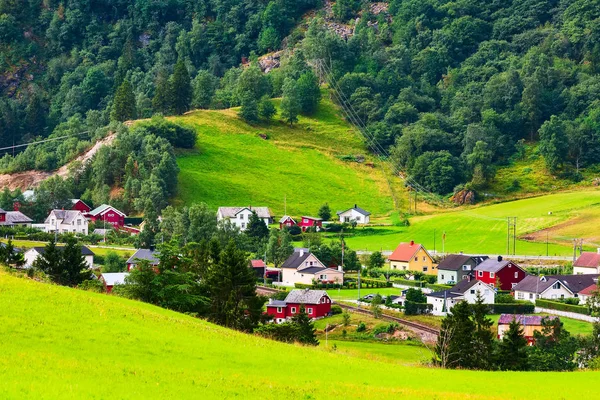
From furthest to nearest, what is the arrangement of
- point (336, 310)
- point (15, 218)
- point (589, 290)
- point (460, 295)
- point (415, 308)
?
point (15, 218) < point (460, 295) < point (589, 290) < point (336, 310) < point (415, 308)

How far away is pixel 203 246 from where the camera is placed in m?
57.2

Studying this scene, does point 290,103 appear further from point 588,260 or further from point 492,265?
point 588,260

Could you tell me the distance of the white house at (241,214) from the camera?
102375 millimetres

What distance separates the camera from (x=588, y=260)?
7931 cm

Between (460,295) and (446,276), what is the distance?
Answer: 580 inches

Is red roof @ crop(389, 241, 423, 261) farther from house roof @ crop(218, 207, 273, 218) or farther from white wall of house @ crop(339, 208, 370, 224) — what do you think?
house roof @ crop(218, 207, 273, 218)

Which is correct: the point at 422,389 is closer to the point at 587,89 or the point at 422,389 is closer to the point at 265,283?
the point at 265,283

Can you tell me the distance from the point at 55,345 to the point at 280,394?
239 inches

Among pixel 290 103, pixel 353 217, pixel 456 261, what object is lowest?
pixel 456 261

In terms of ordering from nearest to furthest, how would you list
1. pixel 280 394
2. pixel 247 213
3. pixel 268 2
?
pixel 280 394 → pixel 247 213 → pixel 268 2

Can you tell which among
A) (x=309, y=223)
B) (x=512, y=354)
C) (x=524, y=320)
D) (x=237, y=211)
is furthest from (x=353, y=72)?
(x=512, y=354)

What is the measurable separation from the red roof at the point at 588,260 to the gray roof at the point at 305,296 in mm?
23927

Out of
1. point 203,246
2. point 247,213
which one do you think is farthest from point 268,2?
point 203,246

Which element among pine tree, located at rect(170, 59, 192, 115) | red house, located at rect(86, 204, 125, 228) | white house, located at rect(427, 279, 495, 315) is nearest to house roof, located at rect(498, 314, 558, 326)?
white house, located at rect(427, 279, 495, 315)
